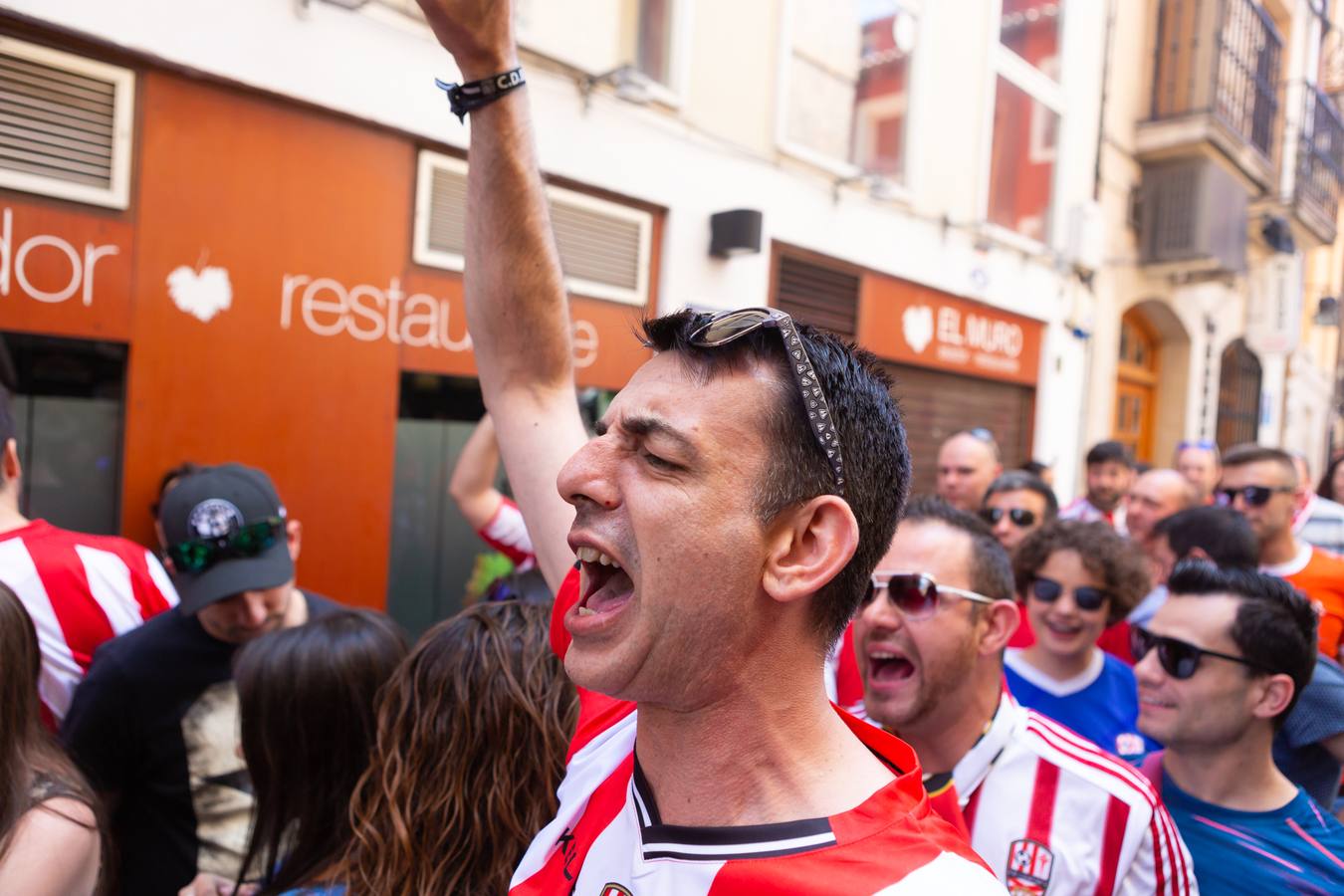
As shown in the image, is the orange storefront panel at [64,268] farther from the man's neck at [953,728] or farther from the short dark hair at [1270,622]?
the short dark hair at [1270,622]

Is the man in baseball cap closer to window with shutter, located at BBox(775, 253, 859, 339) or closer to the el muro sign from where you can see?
window with shutter, located at BBox(775, 253, 859, 339)

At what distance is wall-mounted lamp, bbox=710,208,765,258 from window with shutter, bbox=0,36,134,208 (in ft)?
11.8

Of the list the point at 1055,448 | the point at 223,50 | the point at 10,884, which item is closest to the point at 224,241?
the point at 223,50

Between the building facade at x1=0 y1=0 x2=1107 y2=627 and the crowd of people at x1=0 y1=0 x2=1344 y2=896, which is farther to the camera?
the building facade at x1=0 y1=0 x2=1107 y2=627

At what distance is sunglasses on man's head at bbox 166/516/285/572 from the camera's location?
8.78ft

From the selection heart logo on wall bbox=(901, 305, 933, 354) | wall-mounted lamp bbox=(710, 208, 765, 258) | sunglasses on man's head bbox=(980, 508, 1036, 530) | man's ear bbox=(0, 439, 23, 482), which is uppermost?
wall-mounted lamp bbox=(710, 208, 765, 258)

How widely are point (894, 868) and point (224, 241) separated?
4.34 meters

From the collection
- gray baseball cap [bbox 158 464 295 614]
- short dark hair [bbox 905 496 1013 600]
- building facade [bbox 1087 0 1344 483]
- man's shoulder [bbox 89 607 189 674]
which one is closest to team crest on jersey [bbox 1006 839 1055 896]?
short dark hair [bbox 905 496 1013 600]

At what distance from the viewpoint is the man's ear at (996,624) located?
7.53ft

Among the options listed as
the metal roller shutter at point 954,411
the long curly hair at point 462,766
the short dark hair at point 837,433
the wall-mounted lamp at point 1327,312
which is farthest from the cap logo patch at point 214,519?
the wall-mounted lamp at point 1327,312

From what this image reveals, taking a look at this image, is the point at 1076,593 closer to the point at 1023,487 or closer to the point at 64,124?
the point at 1023,487

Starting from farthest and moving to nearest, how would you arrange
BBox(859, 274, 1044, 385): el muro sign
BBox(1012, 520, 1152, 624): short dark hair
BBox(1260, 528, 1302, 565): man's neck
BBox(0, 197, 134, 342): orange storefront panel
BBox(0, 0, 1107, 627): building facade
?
BBox(859, 274, 1044, 385): el muro sign → BBox(1260, 528, 1302, 565): man's neck → BBox(0, 0, 1107, 627): building facade → BBox(0, 197, 134, 342): orange storefront panel → BBox(1012, 520, 1152, 624): short dark hair

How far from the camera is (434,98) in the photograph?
Result: 16.6 feet

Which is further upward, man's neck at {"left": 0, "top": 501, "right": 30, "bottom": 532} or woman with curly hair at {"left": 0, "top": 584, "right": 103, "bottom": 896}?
man's neck at {"left": 0, "top": 501, "right": 30, "bottom": 532}
